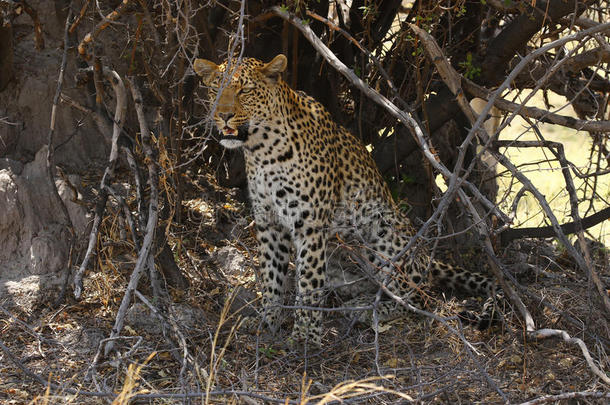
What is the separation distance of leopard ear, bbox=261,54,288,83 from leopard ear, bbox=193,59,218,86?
401 mm

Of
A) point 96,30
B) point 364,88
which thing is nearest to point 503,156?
point 364,88

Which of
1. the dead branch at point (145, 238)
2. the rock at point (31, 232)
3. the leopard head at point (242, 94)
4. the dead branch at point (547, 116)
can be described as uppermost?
the dead branch at point (547, 116)

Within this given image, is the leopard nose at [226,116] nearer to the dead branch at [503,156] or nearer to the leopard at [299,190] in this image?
the leopard at [299,190]

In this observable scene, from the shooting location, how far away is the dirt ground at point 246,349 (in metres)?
5.09

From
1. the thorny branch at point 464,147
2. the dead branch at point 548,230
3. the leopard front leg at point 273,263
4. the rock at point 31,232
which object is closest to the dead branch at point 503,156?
the thorny branch at point 464,147

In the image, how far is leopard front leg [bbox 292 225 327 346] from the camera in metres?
6.38

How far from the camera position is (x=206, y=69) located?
6.23 m

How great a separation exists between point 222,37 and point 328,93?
4.35 ft

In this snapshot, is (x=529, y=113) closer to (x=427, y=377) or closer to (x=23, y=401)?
(x=427, y=377)

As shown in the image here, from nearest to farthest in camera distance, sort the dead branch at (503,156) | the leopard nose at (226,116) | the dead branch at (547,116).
→ the dead branch at (503,156), the dead branch at (547,116), the leopard nose at (226,116)

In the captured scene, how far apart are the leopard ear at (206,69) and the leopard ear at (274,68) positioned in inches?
15.8

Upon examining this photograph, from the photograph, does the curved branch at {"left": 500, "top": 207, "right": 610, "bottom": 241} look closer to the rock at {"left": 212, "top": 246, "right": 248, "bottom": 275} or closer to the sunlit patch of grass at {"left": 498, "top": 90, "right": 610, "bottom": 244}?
the sunlit patch of grass at {"left": 498, "top": 90, "right": 610, "bottom": 244}

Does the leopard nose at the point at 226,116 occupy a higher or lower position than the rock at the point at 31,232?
higher

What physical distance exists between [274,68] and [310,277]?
1.78 meters
